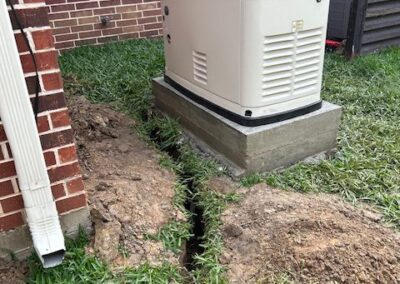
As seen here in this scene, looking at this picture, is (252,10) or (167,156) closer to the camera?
(252,10)

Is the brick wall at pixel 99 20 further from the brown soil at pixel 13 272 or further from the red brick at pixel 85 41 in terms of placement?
the brown soil at pixel 13 272

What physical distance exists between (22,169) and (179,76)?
180 cm

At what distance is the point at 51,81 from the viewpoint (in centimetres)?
184

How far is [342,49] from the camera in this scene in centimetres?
528

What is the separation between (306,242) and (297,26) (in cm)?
127

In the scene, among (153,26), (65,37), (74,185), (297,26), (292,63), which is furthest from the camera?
(153,26)

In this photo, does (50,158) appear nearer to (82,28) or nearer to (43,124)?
(43,124)

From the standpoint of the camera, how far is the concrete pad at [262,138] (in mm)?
2770

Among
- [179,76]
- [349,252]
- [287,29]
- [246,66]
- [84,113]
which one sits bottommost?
[349,252]

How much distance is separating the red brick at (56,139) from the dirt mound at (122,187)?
1.53 ft

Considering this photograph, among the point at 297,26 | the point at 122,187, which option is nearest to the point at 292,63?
the point at 297,26

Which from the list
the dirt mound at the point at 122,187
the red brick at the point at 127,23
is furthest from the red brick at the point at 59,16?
the dirt mound at the point at 122,187

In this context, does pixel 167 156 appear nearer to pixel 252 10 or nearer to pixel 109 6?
pixel 252 10

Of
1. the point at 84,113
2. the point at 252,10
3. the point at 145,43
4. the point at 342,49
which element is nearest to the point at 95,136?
the point at 84,113
